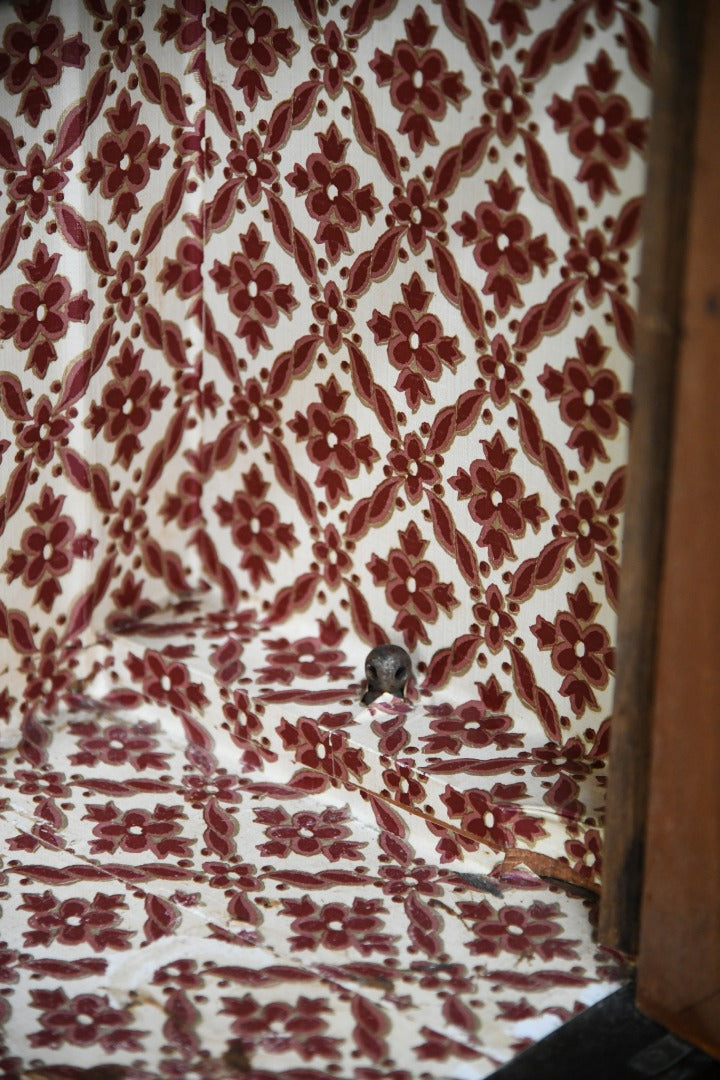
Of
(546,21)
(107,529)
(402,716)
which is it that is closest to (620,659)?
(402,716)

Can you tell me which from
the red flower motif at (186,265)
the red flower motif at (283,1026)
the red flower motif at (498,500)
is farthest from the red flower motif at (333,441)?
the red flower motif at (283,1026)

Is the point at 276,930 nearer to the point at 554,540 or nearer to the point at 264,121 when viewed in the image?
the point at 554,540

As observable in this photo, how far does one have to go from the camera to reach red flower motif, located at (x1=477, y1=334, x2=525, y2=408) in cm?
183

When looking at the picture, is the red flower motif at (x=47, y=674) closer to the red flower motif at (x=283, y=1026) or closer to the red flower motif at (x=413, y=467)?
the red flower motif at (x=413, y=467)

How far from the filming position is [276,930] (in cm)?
175

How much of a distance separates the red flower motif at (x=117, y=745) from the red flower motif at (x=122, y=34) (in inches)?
39.4

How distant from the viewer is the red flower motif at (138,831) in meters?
1.90

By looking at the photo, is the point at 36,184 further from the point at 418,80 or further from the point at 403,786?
the point at 403,786

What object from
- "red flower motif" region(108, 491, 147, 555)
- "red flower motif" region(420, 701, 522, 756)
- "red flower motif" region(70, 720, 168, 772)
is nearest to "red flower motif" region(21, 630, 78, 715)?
"red flower motif" region(70, 720, 168, 772)

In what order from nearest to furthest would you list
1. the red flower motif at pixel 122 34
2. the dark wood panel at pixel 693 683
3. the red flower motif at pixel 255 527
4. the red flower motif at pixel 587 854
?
the dark wood panel at pixel 693 683
the red flower motif at pixel 587 854
the red flower motif at pixel 122 34
the red flower motif at pixel 255 527

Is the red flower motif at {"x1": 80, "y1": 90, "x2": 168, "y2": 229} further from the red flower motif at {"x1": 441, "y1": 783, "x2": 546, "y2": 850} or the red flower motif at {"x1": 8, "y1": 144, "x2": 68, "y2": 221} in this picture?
the red flower motif at {"x1": 441, "y1": 783, "x2": 546, "y2": 850}

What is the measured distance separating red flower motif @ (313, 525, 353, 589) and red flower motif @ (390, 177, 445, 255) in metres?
0.47

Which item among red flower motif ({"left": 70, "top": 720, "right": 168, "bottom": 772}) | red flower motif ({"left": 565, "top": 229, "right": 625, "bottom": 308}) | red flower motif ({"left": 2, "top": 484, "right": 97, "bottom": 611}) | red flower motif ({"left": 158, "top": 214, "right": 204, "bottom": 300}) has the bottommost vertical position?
red flower motif ({"left": 70, "top": 720, "right": 168, "bottom": 772})

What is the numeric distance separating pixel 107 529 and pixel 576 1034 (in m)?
1.09
